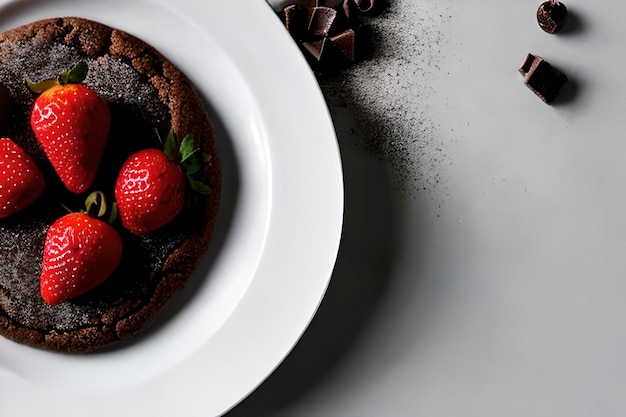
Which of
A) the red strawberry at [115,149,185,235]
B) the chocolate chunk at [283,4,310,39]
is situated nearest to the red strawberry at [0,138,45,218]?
the red strawberry at [115,149,185,235]

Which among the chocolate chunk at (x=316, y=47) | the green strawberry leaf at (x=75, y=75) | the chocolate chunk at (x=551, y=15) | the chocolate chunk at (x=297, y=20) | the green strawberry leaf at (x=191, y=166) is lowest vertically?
the green strawberry leaf at (x=191, y=166)

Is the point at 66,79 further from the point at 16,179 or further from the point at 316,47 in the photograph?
the point at 316,47

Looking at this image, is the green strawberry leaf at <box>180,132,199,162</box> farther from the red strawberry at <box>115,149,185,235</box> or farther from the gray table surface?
the gray table surface

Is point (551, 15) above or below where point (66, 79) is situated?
above

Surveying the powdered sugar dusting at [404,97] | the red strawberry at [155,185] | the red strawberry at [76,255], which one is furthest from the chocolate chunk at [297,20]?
the red strawberry at [76,255]

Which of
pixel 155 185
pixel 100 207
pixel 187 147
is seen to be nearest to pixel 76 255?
pixel 100 207

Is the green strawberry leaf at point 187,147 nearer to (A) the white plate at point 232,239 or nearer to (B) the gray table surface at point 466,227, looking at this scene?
(A) the white plate at point 232,239

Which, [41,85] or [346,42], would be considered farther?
[346,42]
